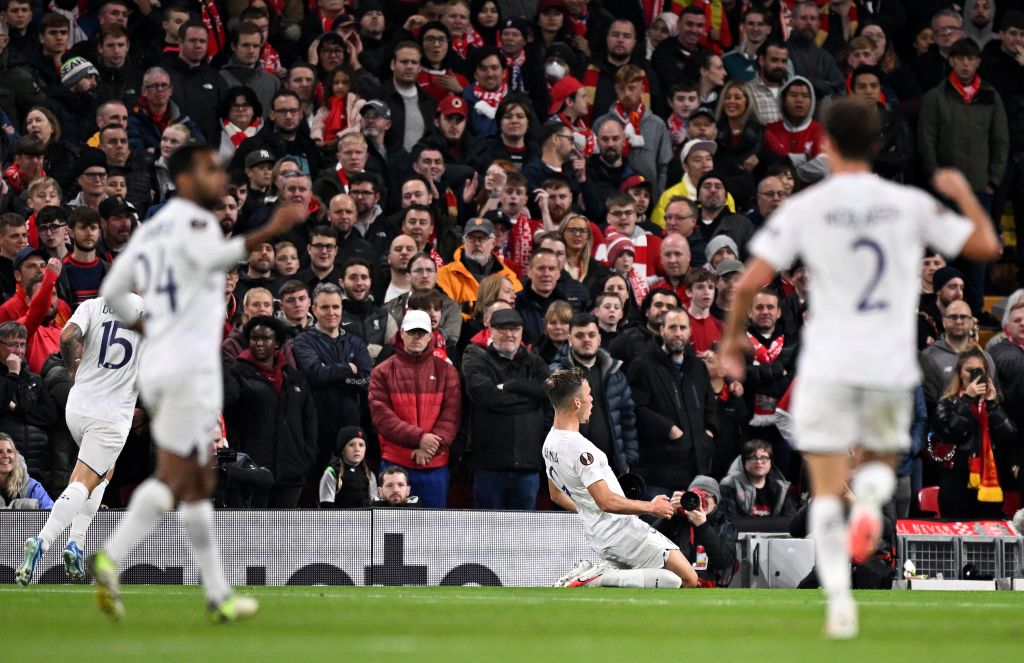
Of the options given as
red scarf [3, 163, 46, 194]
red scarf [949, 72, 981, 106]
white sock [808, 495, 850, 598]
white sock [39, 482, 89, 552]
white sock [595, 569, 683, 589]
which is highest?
red scarf [949, 72, 981, 106]

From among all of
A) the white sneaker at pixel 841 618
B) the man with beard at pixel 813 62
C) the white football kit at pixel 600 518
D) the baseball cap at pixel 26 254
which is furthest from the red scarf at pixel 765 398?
the white sneaker at pixel 841 618

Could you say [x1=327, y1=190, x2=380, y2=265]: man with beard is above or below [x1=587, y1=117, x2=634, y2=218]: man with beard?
below

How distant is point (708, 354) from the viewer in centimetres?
1647

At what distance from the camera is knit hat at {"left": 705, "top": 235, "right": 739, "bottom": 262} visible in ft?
58.6

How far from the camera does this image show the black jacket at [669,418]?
616 inches

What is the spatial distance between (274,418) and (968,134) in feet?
32.3

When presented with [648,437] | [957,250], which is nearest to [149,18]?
[648,437]

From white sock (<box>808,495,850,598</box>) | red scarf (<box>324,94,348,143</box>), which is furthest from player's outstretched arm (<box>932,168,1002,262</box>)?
red scarf (<box>324,94,348,143</box>)

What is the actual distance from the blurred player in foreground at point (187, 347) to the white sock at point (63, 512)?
4.11 meters

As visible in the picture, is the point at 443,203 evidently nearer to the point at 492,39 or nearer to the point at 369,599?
the point at 492,39

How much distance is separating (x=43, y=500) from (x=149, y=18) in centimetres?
729

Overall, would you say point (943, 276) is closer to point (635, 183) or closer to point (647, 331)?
point (635, 183)

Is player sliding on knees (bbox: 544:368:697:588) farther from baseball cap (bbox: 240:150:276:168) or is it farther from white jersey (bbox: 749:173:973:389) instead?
white jersey (bbox: 749:173:973:389)

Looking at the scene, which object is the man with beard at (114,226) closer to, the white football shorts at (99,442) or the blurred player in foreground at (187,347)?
the white football shorts at (99,442)
